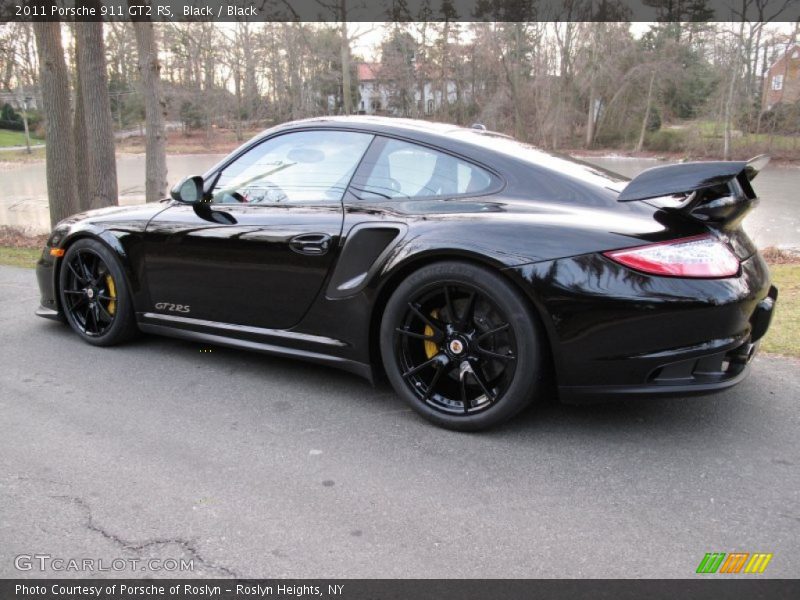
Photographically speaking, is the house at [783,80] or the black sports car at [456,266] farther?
the house at [783,80]

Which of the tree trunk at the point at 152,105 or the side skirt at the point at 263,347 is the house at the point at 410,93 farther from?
the side skirt at the point at 263,347

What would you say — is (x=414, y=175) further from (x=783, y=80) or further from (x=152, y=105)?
(x=783, y=80)

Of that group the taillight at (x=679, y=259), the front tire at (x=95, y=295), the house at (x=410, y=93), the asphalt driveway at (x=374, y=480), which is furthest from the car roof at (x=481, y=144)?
the house at (x=410, y=93)

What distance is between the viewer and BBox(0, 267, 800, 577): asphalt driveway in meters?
2.22

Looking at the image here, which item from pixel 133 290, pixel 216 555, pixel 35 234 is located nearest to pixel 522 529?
pixel 216 555

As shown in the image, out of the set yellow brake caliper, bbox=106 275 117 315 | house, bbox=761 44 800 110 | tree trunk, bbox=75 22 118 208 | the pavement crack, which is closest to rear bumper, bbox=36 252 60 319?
yellow brake caliper, bbox=106 275 117 315

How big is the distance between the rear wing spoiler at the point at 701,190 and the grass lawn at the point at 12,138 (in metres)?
72.2

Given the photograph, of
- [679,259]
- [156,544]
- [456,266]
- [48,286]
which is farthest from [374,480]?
[48,286]

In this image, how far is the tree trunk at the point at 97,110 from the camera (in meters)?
9.97

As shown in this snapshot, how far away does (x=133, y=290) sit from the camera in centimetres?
423

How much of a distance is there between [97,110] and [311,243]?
865cm

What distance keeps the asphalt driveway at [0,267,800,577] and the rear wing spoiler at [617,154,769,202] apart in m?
1.10

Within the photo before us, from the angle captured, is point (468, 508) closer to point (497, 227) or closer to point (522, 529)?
point (522, 529)

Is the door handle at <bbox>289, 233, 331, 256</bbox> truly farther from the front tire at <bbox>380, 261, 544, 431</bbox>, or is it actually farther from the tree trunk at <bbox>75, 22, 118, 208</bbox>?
the tree trunk at <bbox>75, 22, 118, 208</bbox>
